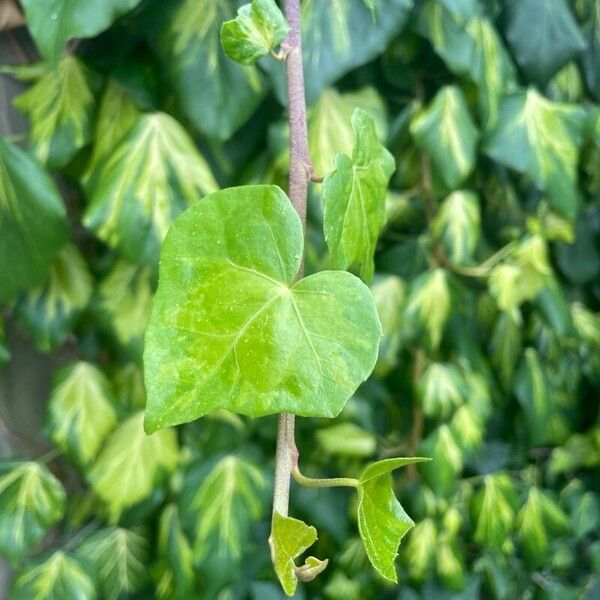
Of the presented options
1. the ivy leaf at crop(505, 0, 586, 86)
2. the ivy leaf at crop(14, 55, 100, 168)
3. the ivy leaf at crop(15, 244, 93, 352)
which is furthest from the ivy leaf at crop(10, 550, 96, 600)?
the ivy leaf at crop(505, 0, 586, 86)

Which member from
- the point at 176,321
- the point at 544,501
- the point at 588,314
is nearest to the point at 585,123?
the point at 588,314

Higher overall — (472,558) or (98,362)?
(98,362)

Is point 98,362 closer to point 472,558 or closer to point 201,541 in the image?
point 201,541

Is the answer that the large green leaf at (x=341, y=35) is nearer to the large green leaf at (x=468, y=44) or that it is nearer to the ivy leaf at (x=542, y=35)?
the large green leaf at (x=468, y=44)

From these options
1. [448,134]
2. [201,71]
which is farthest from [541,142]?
[201,71]

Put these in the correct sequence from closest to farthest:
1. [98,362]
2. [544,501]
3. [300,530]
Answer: [300,530]
[98,362]
[544,501]

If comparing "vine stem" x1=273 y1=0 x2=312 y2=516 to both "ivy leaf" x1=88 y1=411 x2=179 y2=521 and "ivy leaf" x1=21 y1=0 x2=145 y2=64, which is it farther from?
"ivy leaf" x1=88 y1=411 x2=179 y2=521

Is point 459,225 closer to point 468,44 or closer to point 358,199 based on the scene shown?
point 468,44
